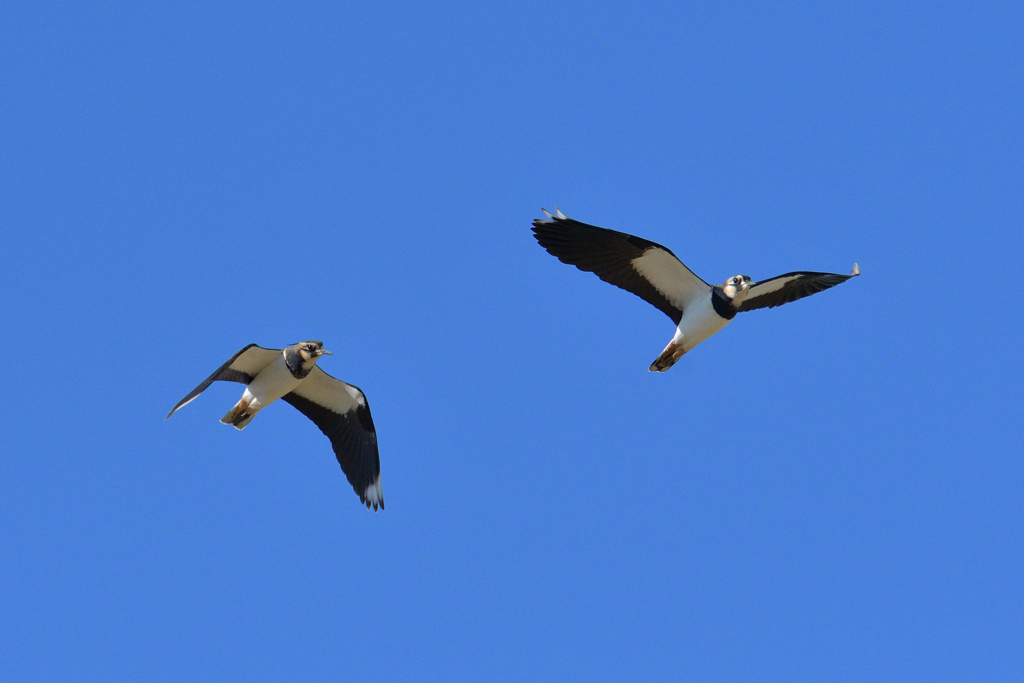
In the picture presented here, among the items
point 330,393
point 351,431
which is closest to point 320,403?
point 330,393

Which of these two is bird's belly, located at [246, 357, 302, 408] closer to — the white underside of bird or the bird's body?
the white underside of bird

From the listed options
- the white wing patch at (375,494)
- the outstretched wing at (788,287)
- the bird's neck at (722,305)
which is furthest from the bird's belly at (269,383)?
the outstretched wing at (788,287)

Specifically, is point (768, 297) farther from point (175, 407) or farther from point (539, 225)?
point (175, 407)

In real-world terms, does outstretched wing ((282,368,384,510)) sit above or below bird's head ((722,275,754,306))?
below

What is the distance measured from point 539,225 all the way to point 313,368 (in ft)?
13.0

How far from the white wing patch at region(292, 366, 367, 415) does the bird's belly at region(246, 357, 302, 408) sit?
79 cm

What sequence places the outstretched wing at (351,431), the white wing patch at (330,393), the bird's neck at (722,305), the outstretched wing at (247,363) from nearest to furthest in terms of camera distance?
the outstretched wing at (247,363) → the bird's neck at (722,305) → the white wing patch at (330,393) → the outstretched wing at (351,431)

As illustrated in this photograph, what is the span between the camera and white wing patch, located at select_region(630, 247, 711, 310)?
1638 centimetres

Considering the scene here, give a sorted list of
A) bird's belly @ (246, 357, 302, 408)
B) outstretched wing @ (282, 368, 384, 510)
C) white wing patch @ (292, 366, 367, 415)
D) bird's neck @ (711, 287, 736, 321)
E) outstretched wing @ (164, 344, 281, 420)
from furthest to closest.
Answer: outstretched wing @ (282, 368, 384, 510), white wing patch @ (292, 366, 367, 415), bird's neck @ (711, 287, 736, 321), bird's belly @ (246, 357, 302, 408), outstretched wing @ (164, 344, 281, 420)

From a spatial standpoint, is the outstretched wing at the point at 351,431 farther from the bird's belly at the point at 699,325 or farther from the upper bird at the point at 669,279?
the bird's belly at the point at 699,325

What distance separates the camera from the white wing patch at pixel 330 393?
1722cm

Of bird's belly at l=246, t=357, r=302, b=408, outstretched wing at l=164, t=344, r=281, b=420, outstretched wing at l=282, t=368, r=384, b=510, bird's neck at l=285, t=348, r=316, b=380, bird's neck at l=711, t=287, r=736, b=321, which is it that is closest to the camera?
outstretched wing at l=164, t=344, r=281, b=420

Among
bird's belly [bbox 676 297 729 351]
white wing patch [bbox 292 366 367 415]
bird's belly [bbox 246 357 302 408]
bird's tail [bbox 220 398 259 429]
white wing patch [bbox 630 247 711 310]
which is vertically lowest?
bird's tail [bbox 220 398 259 429]

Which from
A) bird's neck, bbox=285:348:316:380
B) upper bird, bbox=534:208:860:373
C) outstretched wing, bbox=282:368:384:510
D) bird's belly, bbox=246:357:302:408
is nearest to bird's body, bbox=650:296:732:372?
upper bird, bbox=534:208:860:373
